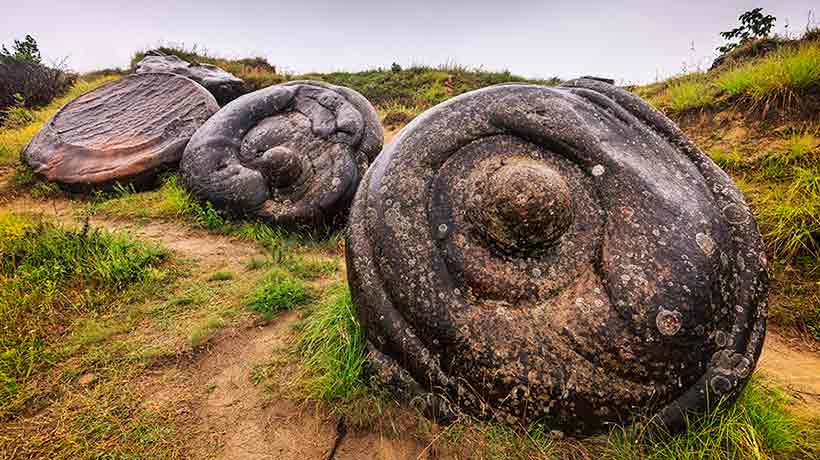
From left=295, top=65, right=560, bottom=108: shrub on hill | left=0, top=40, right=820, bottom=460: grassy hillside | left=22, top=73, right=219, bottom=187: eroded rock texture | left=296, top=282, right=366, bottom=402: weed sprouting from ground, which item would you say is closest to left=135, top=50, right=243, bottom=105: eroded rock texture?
left=22, top=73, right=219, bottom=187: eroded rock texture

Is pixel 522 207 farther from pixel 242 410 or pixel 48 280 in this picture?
pixel 48 280

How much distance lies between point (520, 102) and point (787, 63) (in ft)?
16.8

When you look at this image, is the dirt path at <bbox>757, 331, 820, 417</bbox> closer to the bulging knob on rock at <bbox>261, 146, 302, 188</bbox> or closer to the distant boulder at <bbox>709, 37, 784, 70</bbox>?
the bulging knob on rock at <bbox>261, 146, 302, 188</bbox>

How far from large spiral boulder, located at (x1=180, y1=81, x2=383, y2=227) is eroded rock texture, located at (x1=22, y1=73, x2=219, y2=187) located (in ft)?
3.37

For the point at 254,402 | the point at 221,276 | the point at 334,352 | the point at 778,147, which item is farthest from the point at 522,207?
the point at 778,147

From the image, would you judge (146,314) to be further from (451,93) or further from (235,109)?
(451,93)

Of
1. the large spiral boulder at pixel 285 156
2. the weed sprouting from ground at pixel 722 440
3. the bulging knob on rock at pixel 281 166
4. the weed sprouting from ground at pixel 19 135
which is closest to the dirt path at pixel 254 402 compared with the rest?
the weed sprouting from ground at pixel 722 440

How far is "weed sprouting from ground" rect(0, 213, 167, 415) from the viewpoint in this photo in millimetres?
2262

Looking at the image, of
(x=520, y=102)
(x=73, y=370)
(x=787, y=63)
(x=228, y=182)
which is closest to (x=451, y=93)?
(x=787, y=63)

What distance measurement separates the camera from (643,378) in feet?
5.45

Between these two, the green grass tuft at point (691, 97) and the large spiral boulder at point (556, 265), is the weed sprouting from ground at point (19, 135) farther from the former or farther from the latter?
the green grass tuft at point (691, 97)

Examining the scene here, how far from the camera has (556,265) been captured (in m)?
1.87

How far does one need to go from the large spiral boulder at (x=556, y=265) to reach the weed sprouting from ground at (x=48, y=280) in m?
1.94

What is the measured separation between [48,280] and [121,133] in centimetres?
370
